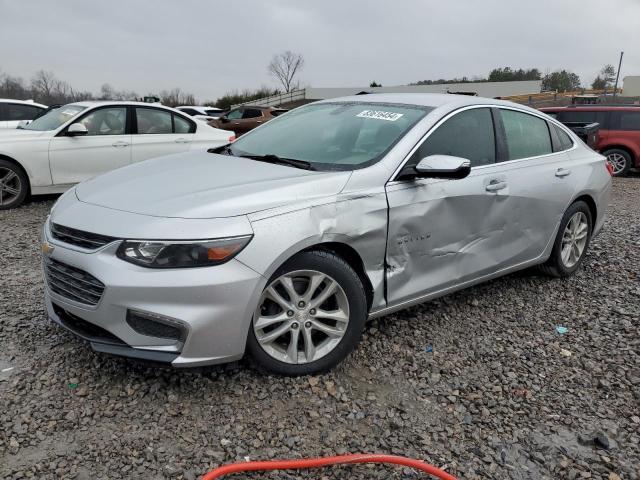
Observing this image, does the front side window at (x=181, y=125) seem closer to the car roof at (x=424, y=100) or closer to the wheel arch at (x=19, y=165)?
the wheel arch at (x=19, y=165)

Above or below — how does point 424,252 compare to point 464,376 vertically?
above

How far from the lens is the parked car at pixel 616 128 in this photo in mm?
12250

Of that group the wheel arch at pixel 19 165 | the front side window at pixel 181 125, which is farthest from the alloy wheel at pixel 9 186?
the front side window at pixel 181 125

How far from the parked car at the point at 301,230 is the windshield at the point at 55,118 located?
4260 millimetres

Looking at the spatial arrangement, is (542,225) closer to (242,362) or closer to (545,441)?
(545,441)

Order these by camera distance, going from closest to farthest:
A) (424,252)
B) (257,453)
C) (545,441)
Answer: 1. (257,453)
2. (545,441)
3. (424,252)

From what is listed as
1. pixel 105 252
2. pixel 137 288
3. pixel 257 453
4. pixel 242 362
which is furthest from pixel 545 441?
pixel 105 252

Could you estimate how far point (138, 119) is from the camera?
7.62m

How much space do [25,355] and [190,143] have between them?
5.34m

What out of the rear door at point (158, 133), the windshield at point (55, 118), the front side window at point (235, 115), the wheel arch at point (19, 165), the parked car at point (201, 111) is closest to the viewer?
the wheel arch at point (19, 165)

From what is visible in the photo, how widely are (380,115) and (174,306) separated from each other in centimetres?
194

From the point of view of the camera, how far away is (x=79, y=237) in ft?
8.78

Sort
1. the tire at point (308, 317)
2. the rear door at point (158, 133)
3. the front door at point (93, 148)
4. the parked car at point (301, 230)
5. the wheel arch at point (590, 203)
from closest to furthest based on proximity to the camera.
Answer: the parked car at point (301, 230) < the tire at point (308, 317) < the wheel arch at point (590, 203) < the front door at point (93, 148) < the rear door at point (158, 133)

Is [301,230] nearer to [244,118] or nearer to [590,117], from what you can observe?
[590,117]
